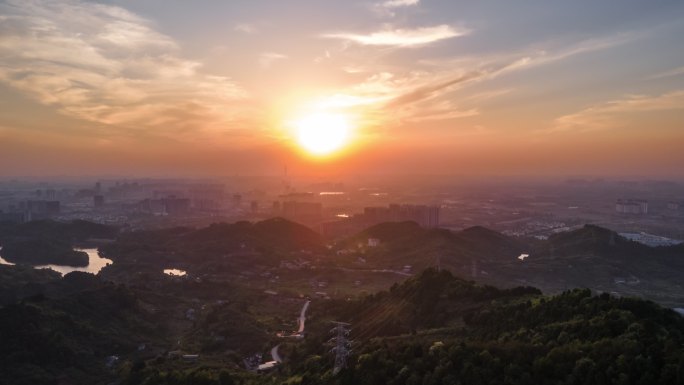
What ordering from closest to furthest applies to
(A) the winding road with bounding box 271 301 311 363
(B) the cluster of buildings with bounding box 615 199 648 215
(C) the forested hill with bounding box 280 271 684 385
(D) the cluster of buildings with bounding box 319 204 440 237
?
(C) the forested hill with bounding box 280 271 684 385
(A) the winding road with bounding box 271 301 311 363
(D) the cluster of buildings with bounding box 319 204 440 237
(B) the cluster of buildings with bounding box 615 199 648 215

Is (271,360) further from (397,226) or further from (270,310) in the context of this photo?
(397,226)

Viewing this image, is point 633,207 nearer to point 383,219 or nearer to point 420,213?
point 420,213


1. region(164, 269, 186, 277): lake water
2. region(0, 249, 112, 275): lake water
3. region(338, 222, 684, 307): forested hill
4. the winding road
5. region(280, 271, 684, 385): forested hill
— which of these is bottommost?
region(0, 249, 112, 275): lake water

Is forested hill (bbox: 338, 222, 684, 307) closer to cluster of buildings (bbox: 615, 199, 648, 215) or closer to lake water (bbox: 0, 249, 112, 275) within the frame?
lake water (bbox: 0, 249, 112, 275)

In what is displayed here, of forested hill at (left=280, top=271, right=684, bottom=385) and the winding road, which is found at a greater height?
forested hill at (left=280, top=271, right=684, bottom=385)

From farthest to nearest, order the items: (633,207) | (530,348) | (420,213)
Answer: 1. (633,207)
2. (420,213)
3. (530,348)

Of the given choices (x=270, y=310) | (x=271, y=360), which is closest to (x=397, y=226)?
(x=270, y=310)

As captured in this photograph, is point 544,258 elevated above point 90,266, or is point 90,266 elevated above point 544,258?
point 544,258

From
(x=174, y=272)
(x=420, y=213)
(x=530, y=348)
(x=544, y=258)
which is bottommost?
(x=174, y=272)

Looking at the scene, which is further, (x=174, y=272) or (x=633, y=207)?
(x=633, y=207)

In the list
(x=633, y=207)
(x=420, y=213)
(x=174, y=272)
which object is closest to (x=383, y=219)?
(x=420, y=213)

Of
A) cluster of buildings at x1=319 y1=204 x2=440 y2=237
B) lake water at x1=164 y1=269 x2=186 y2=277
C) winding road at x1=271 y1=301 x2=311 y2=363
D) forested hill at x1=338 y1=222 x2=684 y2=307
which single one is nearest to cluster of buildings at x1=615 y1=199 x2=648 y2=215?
cluster of buildings at x1=319 y1=204 x2=440 y2=237
